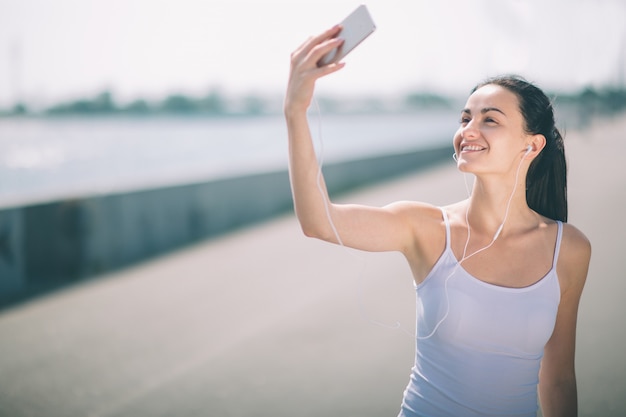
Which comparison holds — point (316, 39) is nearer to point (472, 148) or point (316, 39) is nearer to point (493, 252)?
point (472, 148)

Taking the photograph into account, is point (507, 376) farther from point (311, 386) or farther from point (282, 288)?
point (282, 288)

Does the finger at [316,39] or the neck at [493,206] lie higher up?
the finger at [316,39]

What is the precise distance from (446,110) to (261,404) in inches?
2641

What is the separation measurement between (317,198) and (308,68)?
419 mm

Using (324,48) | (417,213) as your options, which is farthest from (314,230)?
(324,48)

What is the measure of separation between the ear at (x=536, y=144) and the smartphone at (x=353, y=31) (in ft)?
3.58

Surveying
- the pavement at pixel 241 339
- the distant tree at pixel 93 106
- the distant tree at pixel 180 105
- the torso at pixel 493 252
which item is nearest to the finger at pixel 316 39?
the torso at pixel 493 252

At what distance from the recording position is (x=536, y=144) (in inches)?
96.7

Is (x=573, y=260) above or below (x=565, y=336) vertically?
above

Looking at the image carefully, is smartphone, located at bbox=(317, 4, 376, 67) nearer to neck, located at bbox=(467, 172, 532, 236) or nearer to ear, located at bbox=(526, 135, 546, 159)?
neck, located at bbox=(467, 172, 532, 236)

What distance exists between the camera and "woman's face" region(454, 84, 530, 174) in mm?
2258

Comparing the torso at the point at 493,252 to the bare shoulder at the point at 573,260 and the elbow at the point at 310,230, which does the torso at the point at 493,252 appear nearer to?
the bare shoulder at the point at 573,260

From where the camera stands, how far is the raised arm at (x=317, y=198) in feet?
5.63

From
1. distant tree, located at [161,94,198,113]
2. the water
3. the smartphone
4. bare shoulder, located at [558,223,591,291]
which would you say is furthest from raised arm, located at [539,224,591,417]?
distant tree, located at [161,94,198,113]
